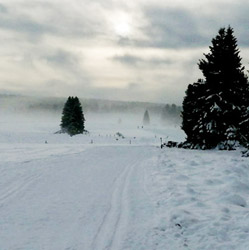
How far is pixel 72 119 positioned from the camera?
61.2 m

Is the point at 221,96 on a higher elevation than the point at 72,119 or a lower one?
higher

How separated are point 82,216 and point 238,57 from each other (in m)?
22.5

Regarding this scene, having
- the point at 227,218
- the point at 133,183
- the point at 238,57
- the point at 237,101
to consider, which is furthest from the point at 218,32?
the point at 227,218

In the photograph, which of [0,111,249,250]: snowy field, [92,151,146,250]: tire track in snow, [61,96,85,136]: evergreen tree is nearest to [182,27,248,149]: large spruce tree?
[0,111,249,250]: snowy field

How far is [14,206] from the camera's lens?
307 inches

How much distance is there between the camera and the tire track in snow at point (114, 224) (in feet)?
18.4

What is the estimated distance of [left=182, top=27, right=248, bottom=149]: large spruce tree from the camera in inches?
939

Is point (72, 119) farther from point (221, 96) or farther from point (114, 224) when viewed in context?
point (114, 224)

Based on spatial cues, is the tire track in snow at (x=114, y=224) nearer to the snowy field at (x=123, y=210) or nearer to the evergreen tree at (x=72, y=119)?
the snowy field at (x=123, y=210)

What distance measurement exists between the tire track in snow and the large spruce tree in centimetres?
1575

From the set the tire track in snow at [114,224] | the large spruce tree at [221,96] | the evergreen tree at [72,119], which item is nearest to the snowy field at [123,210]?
the tire track in snow at [114,224]

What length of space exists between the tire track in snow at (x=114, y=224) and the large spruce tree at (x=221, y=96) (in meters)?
15.8

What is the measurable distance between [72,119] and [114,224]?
5574cm

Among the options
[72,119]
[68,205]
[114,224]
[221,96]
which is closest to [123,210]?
[114,224]
